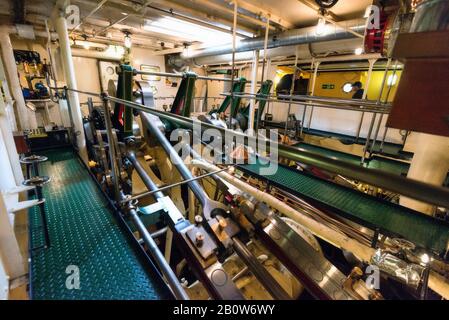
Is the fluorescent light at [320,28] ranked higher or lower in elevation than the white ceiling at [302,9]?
lower

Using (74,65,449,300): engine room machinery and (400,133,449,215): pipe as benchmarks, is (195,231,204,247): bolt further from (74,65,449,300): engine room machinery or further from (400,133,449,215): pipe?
(400,133,449,215): pipe

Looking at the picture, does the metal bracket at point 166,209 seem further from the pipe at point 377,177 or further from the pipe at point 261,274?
the pipe at point 377,177

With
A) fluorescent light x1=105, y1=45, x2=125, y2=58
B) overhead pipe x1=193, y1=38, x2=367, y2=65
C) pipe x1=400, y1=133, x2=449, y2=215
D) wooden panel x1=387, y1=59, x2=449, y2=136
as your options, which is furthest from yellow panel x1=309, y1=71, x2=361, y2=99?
fluorescent light x1=105, y1=45, x2=125, y2=58

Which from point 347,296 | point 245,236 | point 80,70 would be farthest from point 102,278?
point 80,70

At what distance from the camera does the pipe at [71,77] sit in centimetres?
272

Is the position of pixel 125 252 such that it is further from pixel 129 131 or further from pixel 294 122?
pixel 294 122

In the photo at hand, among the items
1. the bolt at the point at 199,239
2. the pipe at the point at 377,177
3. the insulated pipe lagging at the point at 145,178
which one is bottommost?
the bolt at the point at 199,239

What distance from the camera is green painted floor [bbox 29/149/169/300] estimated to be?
1009 millimetres

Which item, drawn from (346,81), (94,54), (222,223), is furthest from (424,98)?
(94,54)

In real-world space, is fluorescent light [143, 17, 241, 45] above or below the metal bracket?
above

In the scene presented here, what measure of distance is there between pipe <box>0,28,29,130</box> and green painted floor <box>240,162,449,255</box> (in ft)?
15.1

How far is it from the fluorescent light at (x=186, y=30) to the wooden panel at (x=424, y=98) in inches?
166

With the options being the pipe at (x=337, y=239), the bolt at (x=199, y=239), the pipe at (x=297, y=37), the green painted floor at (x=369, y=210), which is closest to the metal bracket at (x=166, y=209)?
the bolt at (x=199, y=239)

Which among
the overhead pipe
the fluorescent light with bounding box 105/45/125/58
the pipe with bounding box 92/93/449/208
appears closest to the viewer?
the pipe with bounding box 92/93/449/208
